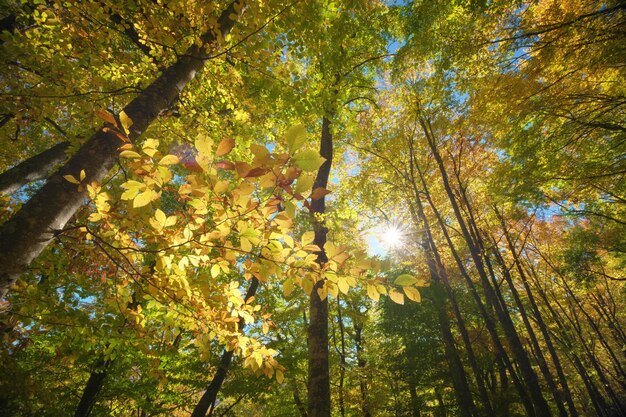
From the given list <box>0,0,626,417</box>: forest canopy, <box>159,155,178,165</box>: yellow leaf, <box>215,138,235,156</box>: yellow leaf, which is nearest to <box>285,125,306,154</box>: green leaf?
<box>0,0,626,417</box>: forest canopy

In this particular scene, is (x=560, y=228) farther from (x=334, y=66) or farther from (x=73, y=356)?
(x=73, y=356)

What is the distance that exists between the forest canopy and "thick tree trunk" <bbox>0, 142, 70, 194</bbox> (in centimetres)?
5

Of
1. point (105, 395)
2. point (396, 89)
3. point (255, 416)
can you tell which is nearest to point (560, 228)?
point (396, 89)

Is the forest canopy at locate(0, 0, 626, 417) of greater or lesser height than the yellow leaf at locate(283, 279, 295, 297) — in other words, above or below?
above

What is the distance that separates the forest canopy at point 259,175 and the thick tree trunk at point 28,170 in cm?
5

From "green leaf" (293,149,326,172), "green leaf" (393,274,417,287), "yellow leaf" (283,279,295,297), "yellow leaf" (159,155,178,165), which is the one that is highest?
"yellow leaf" (159,155,178,165)

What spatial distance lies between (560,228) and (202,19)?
68.3ft

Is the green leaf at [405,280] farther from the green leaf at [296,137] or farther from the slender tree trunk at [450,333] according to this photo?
the slender tree trunk at [450,333]

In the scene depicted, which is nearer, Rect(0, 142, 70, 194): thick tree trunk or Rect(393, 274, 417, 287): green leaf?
Rect(393, 274, 417, 287): green leaf

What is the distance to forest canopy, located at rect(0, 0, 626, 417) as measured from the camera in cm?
123

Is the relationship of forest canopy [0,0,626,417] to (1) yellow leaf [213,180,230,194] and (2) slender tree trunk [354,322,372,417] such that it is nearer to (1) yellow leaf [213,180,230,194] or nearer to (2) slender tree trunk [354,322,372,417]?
(1) yellow leaf [213,180,230,194]

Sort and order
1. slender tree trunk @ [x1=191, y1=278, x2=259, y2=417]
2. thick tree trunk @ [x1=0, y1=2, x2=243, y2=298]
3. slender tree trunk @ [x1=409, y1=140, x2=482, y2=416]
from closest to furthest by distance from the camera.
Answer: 1. thick tree trunk @ [x1=0, y1=2, x2=243, y2=298]
2. slender tree trunk @ [x1=191, y1=278, x2=259, y2=417]
3. slender tree trunk @ [x1=409, y1=140, x2=482, y2=416]

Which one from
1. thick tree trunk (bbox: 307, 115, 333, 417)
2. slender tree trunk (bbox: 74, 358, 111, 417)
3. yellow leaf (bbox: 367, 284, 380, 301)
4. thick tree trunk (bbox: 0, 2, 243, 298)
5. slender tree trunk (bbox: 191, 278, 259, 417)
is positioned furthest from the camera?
slender tree trunk (bbox: 191, 278, 259, 417)

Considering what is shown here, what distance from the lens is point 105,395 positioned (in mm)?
6965
